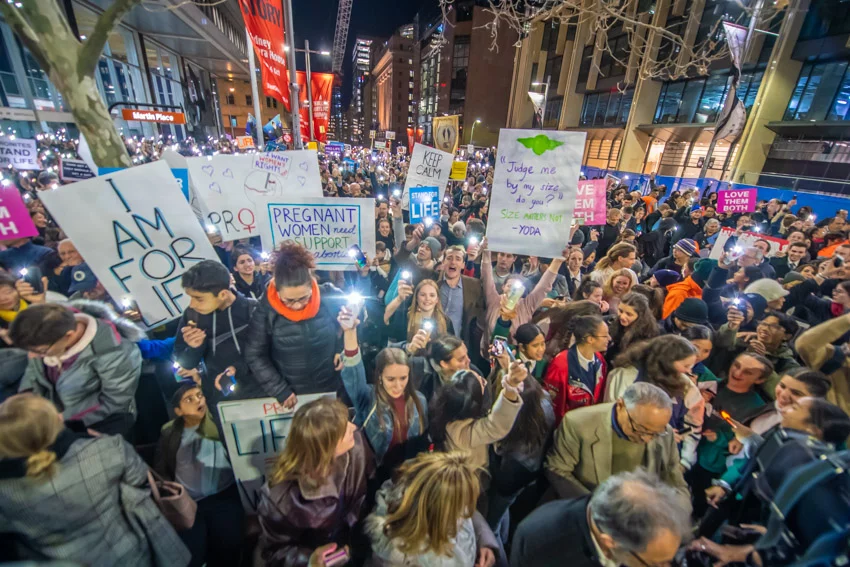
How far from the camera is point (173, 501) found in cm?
193

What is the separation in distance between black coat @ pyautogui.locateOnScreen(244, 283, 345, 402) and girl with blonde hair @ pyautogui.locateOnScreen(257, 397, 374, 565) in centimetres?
81

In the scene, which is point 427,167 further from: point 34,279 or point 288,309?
point 34,279

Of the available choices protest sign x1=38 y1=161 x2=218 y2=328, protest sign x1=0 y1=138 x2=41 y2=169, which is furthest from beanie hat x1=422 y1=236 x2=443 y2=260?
protest sign x1=0 y1=138 x2=41 y2=169

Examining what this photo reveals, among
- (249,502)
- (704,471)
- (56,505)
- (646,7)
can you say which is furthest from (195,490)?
(646,7)

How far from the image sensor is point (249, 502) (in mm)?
2732

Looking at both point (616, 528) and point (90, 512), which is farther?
point (90, 512)

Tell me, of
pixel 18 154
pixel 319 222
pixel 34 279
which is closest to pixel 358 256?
pixel 319 222

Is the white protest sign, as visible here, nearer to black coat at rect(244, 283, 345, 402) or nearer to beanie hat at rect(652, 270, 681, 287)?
beanie hat at rect(652, 270, 681, 287)

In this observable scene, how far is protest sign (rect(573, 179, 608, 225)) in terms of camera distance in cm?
536

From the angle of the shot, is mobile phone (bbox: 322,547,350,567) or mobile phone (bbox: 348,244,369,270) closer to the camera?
mobile phone (bbox: 322,547,350,567)

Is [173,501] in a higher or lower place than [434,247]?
lower

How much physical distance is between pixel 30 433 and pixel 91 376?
3.32 ft

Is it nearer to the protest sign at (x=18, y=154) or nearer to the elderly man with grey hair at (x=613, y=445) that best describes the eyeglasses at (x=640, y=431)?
the elderly man with grey hair at (x=613, y=445)

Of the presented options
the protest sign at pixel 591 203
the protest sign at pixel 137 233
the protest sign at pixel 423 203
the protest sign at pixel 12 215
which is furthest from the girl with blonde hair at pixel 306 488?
the protest sign at pixel 591 203
